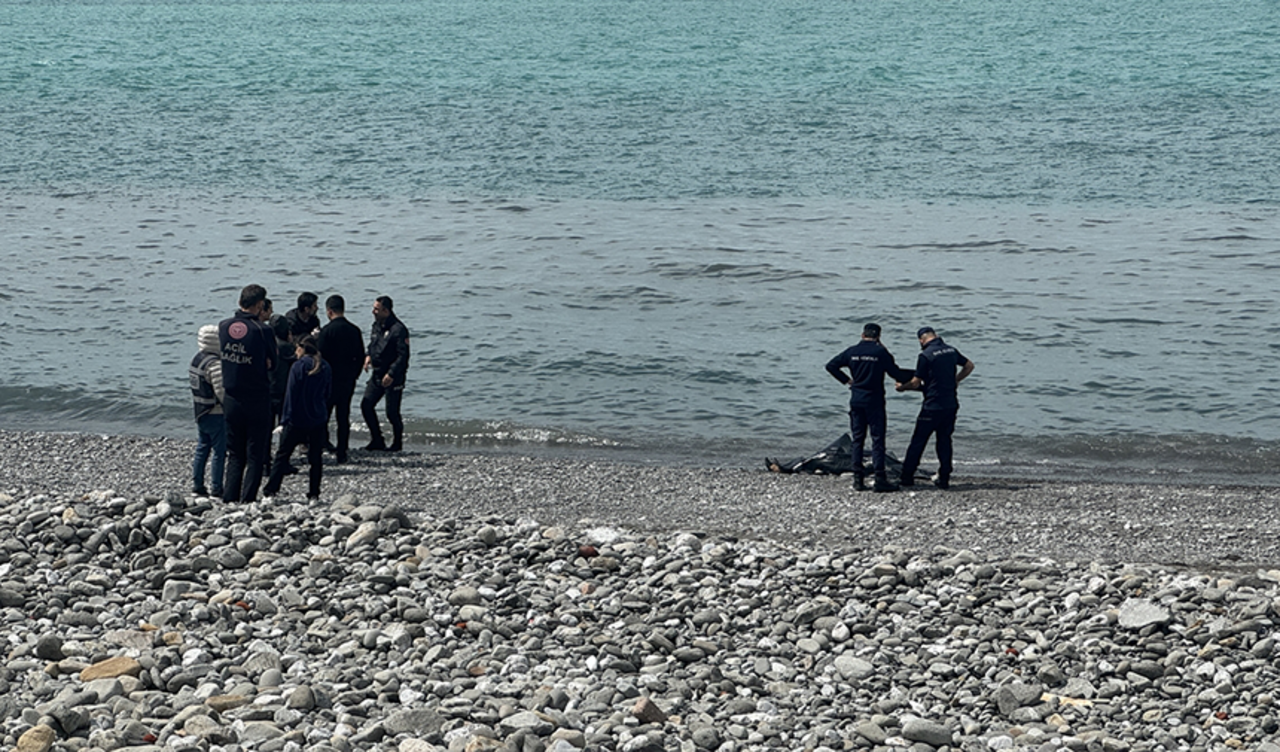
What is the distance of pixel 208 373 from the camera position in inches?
521

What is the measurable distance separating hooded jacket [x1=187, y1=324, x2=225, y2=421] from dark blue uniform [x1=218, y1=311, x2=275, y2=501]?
1.55ft

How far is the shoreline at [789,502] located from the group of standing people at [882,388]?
0.49 metres

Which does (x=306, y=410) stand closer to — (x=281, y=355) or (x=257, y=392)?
(x=257, y=392)

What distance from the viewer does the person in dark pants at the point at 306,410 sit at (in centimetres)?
1309

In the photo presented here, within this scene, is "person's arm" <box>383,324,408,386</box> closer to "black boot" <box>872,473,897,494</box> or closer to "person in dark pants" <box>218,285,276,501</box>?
"person in dark pants" <box>218,285,276,501</box>

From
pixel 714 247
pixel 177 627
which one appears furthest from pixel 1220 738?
pixel 714 247

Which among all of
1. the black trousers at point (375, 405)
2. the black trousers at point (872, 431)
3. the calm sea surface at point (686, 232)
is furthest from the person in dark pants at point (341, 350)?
the black trousers at point (872, 431)

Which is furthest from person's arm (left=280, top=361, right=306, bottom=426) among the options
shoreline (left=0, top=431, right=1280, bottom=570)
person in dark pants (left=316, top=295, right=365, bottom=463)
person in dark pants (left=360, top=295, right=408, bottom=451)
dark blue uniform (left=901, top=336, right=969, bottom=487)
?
dark blue uniform (left=901, top=336, right=969, bottom=487)

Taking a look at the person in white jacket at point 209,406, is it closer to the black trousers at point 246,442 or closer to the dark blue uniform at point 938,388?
the black trousers at point 246,442

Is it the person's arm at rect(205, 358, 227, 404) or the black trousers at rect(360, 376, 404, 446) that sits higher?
the person's arm at rect(205, 358, 227, 404)

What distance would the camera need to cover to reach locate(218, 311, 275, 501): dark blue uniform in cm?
1235

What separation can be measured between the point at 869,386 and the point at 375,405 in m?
5.98

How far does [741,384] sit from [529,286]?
10018 millimetres

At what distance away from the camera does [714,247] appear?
35.1 metres
